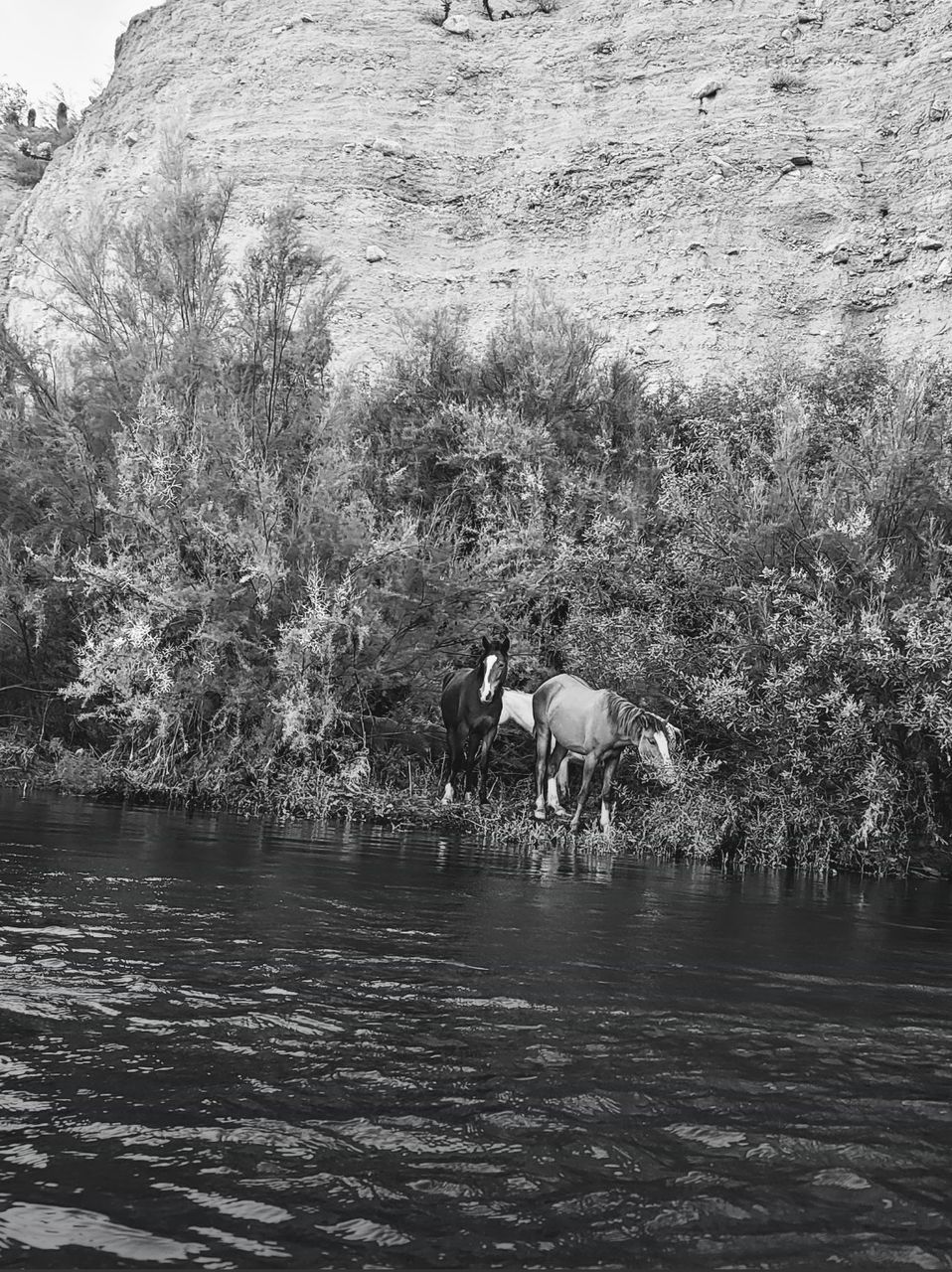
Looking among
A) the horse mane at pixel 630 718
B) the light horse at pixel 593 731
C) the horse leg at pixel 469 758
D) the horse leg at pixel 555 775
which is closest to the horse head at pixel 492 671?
the light horse at pixel 593 731

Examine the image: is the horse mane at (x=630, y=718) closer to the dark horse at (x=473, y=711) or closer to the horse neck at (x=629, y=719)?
the horse neck at (x=629, y=719)

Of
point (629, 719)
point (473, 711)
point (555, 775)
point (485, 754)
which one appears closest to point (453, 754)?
point (485, 754)

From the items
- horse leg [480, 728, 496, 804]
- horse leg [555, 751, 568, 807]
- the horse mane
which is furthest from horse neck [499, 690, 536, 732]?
the horse mane

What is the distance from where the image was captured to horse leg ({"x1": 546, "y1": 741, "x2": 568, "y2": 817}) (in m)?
14.7

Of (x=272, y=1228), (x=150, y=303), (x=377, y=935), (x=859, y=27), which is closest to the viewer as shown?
(x=272, y=1228)

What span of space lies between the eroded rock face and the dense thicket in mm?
10838

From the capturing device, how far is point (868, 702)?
13.2 m

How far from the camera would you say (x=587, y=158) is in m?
34.2

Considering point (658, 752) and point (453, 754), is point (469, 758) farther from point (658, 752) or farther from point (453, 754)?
point (658, 752)

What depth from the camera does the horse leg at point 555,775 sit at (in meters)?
14.7

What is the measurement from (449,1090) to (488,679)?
Answer: 11.3m

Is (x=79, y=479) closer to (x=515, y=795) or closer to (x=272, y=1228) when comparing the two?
(x=515, y=795)

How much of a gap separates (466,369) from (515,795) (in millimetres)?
9508

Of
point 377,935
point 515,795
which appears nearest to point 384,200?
point 515,795
